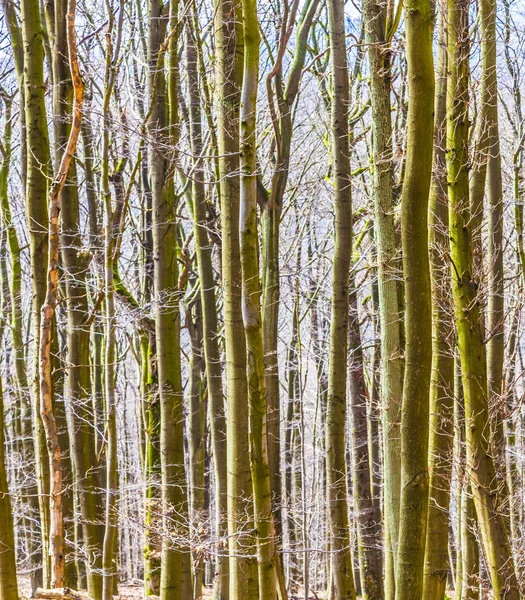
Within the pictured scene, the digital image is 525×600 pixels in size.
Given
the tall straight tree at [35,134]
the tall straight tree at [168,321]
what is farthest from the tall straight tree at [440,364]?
the tall straight tree at [35,134]

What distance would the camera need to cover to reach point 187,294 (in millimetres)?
13664

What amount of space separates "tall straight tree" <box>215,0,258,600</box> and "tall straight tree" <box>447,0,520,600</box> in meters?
2.20

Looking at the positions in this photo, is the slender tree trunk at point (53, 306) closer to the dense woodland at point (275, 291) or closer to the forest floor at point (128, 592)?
the dense woodland at point (275, 291)

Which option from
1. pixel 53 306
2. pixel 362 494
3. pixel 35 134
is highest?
pixel 35 134

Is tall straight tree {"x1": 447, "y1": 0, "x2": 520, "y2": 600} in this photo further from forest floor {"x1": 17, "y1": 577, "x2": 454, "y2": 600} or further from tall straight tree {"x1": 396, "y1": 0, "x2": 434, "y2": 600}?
forest floor {"x1": 17, "y1": 577, "x2": 454, "y2": 600}

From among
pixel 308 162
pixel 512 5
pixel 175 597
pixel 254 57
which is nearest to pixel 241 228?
pixel 254 57

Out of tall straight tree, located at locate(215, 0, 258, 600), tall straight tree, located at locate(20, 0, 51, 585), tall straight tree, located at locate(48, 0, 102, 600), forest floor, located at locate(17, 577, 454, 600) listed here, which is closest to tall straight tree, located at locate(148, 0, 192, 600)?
tall straight tree, located at locate(48, 0, 102, 600)

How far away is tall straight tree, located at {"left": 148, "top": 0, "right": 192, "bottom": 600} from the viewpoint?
786cm

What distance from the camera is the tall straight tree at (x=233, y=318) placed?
236 inches

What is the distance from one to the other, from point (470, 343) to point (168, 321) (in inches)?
149

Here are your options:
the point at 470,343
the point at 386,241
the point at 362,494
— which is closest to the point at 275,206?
the point at 386,241

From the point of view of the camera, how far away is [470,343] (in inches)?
262

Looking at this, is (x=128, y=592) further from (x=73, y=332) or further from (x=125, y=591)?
(x=73, y=332)

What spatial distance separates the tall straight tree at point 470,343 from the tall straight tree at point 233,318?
2.20 meters
